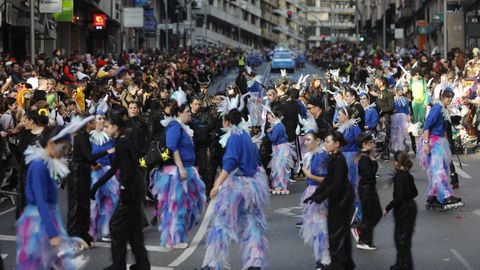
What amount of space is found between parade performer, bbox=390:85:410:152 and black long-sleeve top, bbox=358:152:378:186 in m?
9.86

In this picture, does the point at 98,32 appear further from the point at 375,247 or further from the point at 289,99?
the point at 375,247

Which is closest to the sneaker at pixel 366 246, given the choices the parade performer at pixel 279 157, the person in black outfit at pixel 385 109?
the parade performer at pixel 279 157

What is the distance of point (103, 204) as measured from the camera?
492 inches

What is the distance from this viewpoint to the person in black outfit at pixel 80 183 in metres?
11.9

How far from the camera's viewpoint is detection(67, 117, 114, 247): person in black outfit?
11.9m

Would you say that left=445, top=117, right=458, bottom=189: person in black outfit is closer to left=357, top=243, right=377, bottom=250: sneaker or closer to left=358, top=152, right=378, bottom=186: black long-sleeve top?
left=358, top=152, right=378, bottom=186: black long-sleeve top

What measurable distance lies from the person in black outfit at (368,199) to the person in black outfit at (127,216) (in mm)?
2946

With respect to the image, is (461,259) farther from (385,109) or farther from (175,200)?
(385,109)

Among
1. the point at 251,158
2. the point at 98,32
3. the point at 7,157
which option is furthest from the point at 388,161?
the point at 98,32

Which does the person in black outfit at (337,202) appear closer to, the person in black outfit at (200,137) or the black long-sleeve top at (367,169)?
the black long-sleeve top at (367,169)

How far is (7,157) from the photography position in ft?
53.9

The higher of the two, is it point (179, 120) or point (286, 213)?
point (179, 120)

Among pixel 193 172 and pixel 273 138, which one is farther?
pixel 273 138

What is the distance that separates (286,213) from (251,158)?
5143 millimetres
